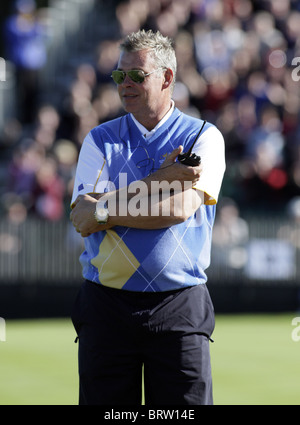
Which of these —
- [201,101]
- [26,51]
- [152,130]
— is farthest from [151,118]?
[26,51]

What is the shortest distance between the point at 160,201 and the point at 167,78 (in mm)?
733

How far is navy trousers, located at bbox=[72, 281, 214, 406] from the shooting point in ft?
14.1

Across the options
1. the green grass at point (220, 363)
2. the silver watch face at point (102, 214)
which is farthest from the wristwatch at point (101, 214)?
the green grass at point (220, 363)

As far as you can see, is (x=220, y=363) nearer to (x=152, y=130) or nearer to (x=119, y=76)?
(x=152, y=130)

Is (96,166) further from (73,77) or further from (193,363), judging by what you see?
(73,77)

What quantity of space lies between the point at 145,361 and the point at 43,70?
13.0 meters

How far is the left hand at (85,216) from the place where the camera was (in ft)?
14.2

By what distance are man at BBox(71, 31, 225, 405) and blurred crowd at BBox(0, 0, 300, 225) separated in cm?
873

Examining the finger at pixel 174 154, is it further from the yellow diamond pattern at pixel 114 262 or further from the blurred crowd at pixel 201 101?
the blurred crowd at pixel 201 101

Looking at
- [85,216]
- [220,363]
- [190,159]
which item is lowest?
[220,363]

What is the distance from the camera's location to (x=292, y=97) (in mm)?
16188

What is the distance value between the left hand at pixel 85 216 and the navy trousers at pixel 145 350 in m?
0.32

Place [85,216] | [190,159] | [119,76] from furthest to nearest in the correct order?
1. [119,76]
2. [85,216]
3. [190,159]

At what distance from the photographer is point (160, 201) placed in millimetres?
4277
